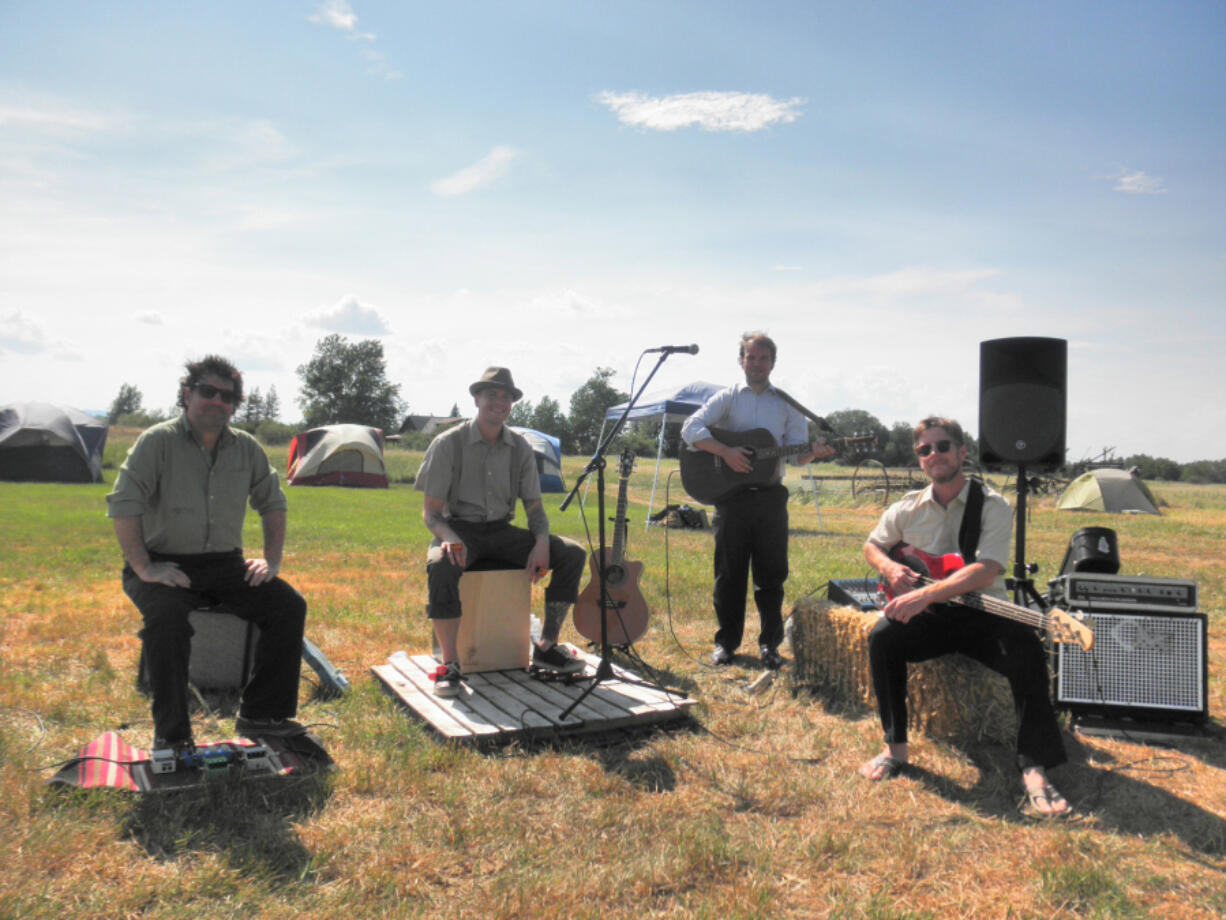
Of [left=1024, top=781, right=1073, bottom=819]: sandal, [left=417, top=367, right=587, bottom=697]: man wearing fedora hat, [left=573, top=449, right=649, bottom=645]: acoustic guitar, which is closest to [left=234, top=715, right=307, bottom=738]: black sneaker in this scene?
[left=417, top=367, right=587, bottom=697]: man wearing fedora hat

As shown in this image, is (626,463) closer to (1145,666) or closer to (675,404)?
(1145,666)

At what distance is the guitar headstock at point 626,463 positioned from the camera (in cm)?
480

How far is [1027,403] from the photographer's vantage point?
15.5ft

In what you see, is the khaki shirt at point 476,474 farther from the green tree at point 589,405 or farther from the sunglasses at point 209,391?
the green tree at point 589,405

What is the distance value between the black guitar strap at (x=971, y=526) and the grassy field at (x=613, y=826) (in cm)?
90

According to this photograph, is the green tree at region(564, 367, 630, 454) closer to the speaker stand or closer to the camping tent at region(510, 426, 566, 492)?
the camping tent at region(510, 426, 566, 492)

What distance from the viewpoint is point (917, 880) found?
272cm

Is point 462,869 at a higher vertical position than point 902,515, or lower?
lower

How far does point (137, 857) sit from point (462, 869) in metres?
1.02

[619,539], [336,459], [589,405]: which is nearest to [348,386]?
[589,405]

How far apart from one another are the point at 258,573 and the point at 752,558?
2.93 m

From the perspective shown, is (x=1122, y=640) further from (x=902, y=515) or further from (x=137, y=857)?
(x=137, y=857)

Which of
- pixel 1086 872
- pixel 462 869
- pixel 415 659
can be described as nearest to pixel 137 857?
pixel 462 869

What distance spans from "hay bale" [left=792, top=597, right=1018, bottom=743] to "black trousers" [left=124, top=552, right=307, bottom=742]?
270 cm
